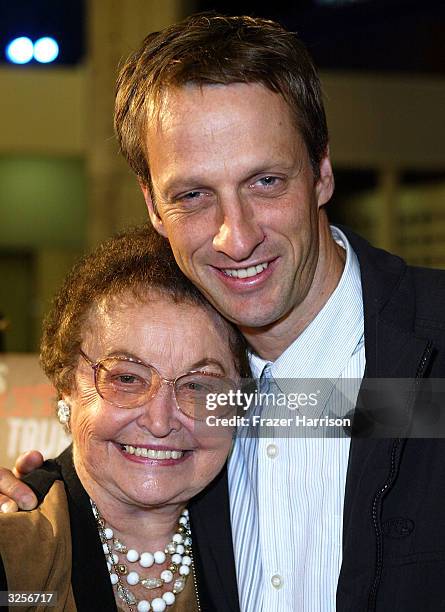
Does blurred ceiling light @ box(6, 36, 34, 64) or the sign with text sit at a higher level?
blurred ceiling light @ box(6, 36, 34, 64)

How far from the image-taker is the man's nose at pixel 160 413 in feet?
6.57

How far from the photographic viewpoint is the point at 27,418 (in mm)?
2723

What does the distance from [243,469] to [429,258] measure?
6.93 metres

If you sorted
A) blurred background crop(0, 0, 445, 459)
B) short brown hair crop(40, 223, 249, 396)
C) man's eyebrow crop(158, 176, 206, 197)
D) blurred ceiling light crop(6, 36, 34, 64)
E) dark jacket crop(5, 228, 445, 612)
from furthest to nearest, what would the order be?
blurred background crop(0, 0, 445, 459)
blurred ceiling light crop(6, 36, 34, 64)
short brown hair crop(40, 223, 249, 396)
man's eyebrow crop(158, 176, 206, 197)
dark jacket crop(5, 228, 445, 612)

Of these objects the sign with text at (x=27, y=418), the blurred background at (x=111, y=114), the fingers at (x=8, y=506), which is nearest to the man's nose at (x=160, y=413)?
the fingers at (x=8, y=506)

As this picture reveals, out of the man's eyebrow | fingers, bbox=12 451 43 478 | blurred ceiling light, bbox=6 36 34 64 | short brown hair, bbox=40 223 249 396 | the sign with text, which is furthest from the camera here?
blurred ceiling light, bbox=6 36 34 64

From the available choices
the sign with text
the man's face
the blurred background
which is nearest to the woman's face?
the man's face

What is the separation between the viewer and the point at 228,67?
2.00 metres

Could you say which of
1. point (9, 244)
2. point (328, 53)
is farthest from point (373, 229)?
point (9, 244)

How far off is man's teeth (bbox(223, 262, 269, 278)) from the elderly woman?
0.11 m

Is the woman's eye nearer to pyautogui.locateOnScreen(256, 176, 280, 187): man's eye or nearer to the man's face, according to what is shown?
the man's face

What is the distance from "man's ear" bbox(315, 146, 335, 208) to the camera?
2.20 m

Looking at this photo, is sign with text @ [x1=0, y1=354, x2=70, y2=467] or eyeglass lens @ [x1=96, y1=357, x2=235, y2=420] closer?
eyeglass lens @ [x1=96, y1=357, x2=235, y2=420]

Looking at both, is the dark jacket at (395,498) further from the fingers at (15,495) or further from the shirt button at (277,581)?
the fingers at (15,495)
